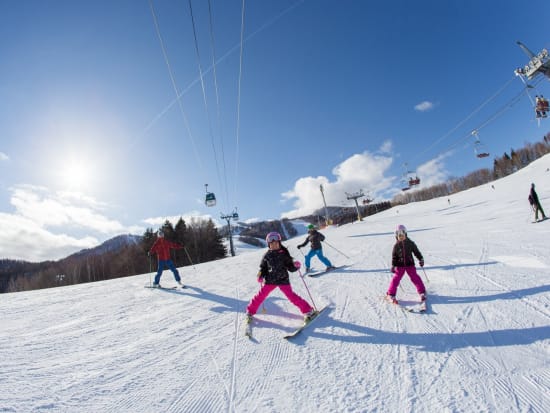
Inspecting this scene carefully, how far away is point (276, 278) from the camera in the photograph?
14.4 ft

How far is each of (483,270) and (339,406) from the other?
19.1ft

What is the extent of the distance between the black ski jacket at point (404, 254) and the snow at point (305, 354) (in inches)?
27.4

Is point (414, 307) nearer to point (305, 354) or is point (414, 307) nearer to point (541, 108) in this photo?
point (305, 354)

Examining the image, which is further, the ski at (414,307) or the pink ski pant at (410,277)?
the pink ski pant at (410,277)

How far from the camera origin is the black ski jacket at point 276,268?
439 centimetres

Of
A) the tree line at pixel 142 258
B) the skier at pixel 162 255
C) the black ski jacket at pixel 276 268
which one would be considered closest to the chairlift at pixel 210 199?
the skier at pixel 162 255

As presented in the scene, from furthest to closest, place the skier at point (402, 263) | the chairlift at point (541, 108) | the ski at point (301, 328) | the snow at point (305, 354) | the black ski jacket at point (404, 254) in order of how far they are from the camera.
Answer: the chairlift at point (541, 108) → the black ski jacket at point (404, 254) → the skier at point (402, 263) → the ski at point (301, 328) → the snow at point (305, 354)

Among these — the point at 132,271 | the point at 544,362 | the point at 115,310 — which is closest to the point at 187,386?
the point at 544,362

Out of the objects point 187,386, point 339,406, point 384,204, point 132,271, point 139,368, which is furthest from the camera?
point 384,204

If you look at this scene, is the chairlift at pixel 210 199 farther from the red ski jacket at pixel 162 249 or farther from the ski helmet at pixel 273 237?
the ski helmet at pixel 273 237

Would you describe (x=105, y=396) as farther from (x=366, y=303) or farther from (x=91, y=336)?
(x=366, y=303)

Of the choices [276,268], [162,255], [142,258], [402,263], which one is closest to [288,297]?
[276,268]

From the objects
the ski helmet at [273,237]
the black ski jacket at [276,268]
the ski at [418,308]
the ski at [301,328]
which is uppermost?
the ski helmet at [273,237]

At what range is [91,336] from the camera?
4.32 meters
